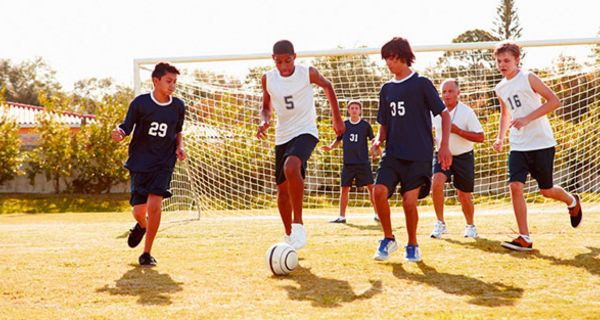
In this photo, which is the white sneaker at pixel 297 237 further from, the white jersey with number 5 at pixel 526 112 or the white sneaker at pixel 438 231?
the white sneaker at pixel 438 231

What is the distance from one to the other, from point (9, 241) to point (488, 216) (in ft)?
22.1

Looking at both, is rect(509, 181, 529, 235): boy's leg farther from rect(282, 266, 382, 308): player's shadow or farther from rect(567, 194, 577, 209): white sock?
rect(282, 266, 382, 308): player's shadow

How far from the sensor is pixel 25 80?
2307 inches

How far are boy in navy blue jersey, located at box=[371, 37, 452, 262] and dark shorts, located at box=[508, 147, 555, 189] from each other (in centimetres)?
107

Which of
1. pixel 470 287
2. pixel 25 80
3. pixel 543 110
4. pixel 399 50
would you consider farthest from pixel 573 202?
pixel 25 80

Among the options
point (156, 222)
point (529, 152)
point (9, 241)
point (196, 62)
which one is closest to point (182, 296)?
point (156, 222)

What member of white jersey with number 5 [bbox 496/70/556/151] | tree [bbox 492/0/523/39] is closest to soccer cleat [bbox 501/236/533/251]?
white jersey with number 5 [bbox 496/70/556/151]

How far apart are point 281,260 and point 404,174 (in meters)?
1.25

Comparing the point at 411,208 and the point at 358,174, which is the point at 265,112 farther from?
the point at 358,174

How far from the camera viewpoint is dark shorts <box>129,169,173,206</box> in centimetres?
557

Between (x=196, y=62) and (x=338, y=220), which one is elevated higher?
(x=196, y=62)

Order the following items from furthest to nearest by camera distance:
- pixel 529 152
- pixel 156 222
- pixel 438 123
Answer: pixel 438 123 < pixel 529 152 < pixel 156 222

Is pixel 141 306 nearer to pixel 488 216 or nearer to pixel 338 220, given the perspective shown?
pixel 338 220

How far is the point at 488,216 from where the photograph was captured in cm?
1019
